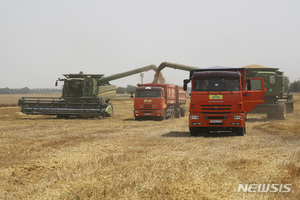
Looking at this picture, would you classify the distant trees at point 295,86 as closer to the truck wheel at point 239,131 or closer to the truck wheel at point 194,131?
the truck wheel at point 239,131

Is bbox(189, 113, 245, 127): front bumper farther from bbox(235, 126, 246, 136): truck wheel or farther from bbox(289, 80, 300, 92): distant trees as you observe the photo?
bbox(289, 80, 300, 92): distant trees

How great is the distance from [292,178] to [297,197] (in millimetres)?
1296

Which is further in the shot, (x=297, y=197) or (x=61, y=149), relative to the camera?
(x=61, y=149)

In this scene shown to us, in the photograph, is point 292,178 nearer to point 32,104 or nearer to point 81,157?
point 81,157

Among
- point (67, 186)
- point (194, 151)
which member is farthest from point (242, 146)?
point (67, 186)

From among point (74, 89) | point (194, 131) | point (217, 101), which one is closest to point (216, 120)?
point (217, 101)

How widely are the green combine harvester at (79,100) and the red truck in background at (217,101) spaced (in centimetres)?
1385

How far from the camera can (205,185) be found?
6789mm

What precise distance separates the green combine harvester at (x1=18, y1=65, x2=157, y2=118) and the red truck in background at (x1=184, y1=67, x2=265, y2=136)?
45.4ft

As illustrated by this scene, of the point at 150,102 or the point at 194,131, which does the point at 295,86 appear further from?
the point at 194,131

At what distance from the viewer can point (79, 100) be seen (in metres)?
28.9

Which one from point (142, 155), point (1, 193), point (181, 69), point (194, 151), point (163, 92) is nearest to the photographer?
point (1, 193)

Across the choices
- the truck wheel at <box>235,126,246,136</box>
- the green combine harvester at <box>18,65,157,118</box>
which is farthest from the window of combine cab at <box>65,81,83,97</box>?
the truck wheel at <box>235,126,246,136</box>

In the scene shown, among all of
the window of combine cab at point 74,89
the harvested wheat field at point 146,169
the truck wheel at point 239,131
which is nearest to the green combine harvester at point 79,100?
the window of combine cab at point 74,89
